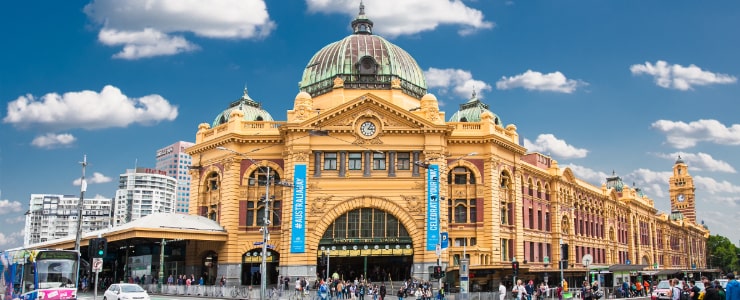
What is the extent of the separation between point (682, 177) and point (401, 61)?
130850mm

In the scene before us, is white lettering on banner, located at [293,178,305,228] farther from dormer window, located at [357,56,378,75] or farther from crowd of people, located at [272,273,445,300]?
dormer window, located at [357,56,378,75]

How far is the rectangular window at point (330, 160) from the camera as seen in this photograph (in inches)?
2559

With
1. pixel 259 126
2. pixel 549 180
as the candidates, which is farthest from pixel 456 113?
pixel 259 126

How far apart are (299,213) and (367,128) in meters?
9.89

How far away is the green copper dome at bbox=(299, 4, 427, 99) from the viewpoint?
71875 mm

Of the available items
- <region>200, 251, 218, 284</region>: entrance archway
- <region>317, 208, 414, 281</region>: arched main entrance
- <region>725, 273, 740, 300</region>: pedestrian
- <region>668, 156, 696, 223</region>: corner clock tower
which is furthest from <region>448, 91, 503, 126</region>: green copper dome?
<region>668, 156, 696, 223</region>: corner clock tower

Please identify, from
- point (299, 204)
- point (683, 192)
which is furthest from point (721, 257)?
point (299, 204)

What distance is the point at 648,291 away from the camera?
83.6 m

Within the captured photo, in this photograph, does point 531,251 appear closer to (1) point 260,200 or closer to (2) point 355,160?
(2) point 355,160

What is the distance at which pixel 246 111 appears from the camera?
247ft

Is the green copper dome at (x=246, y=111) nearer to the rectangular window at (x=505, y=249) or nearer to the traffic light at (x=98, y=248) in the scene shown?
the rectangular window at (x=505, y=249)

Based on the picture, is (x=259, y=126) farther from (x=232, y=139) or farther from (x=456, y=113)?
(x=456, y=113)

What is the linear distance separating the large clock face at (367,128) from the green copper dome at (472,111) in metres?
14.0

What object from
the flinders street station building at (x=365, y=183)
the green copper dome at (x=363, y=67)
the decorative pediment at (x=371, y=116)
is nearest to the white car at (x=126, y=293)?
the flinders street station building at (x=365, y=183)
